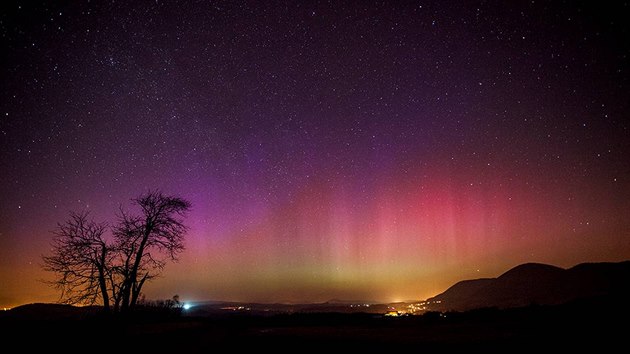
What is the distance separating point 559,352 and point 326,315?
13.5 metres

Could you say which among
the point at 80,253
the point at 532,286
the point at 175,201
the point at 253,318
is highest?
the point at 175,201

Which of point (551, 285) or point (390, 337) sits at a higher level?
point (390, 337)

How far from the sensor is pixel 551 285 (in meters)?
109

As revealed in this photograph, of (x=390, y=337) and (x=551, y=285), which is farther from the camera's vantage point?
(x=551, y=285)

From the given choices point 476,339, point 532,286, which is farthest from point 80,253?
point 532,286

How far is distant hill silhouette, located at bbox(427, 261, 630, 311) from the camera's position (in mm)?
91750

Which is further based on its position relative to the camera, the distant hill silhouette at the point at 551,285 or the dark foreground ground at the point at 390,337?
the distant hill silhouette at the point at 551,285

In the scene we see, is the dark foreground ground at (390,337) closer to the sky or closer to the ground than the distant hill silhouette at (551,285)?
closer to the sky

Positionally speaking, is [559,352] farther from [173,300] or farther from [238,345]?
[173,300]

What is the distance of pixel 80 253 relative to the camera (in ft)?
64.1

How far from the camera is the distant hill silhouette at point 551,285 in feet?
301

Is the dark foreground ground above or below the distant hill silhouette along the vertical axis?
above

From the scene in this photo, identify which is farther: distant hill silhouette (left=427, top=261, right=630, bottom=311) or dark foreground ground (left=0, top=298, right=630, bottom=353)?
distant hill silhouette (left=427, top=261, right=630, bottom=311)

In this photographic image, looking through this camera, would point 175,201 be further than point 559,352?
Yes
